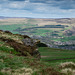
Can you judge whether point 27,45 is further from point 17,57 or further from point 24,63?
point 24,63

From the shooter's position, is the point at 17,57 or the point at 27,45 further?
the point at 27,45

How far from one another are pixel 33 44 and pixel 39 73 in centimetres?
1919

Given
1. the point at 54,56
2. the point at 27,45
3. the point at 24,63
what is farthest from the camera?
the point at 54,56

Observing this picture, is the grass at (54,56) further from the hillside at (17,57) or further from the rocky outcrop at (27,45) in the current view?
the hillside at (17,57)

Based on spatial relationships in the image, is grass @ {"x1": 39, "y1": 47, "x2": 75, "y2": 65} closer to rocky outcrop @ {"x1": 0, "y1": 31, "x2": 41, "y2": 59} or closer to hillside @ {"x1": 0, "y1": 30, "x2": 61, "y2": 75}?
rocky outcrop @ {"x1": 0, "y1": 31, "x2": 41, "y2": 59}

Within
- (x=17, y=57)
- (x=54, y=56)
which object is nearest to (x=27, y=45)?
(x=17, y=57)

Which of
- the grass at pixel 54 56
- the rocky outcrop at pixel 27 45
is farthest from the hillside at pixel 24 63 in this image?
the grass at pixel 54 56

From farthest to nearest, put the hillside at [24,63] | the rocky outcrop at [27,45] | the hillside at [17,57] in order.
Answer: the rocky outcrop at [27,45]
the hillside at [17,57]
the hillside at [24,63]

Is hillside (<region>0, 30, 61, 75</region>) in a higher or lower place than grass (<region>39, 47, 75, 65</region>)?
higher

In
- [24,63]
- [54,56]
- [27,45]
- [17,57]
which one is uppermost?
[24,63]

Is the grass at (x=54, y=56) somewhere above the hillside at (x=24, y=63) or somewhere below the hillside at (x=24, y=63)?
below

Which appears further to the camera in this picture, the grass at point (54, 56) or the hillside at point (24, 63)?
the grass at point (54, 56)

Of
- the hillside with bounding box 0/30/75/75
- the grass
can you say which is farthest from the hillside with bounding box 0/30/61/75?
the grass

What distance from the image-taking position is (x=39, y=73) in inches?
432
